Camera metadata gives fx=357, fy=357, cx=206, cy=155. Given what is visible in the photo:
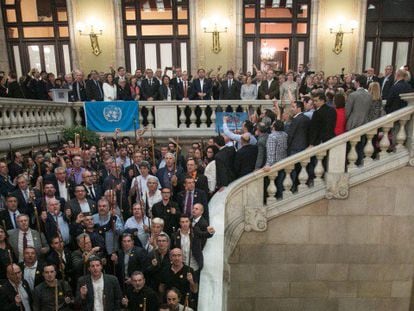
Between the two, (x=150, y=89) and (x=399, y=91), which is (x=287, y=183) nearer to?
(x=399, y=91)

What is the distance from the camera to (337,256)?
6531mm

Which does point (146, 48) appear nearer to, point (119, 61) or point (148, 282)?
point (119, 61)

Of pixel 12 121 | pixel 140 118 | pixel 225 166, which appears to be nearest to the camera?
pixel 225 166

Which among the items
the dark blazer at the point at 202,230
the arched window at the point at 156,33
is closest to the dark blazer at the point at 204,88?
the arched window at the point at 156,33

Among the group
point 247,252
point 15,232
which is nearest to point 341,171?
point 247,252

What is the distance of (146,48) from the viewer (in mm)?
13445

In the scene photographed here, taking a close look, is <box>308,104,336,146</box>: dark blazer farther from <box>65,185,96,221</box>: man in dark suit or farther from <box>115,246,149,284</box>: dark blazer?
<box>65,185,96,221</box>: man in dark suit

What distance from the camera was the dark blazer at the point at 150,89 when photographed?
9844mm

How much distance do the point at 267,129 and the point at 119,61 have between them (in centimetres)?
853

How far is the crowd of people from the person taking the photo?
3869mm

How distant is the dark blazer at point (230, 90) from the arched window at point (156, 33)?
4072 mm

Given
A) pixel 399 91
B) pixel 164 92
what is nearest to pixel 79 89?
pixel 164 92

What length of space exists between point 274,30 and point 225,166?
357 inches

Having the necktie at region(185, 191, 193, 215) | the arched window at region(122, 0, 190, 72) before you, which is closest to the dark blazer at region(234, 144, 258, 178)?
the necktie at region(185, 191, 193, 215)
